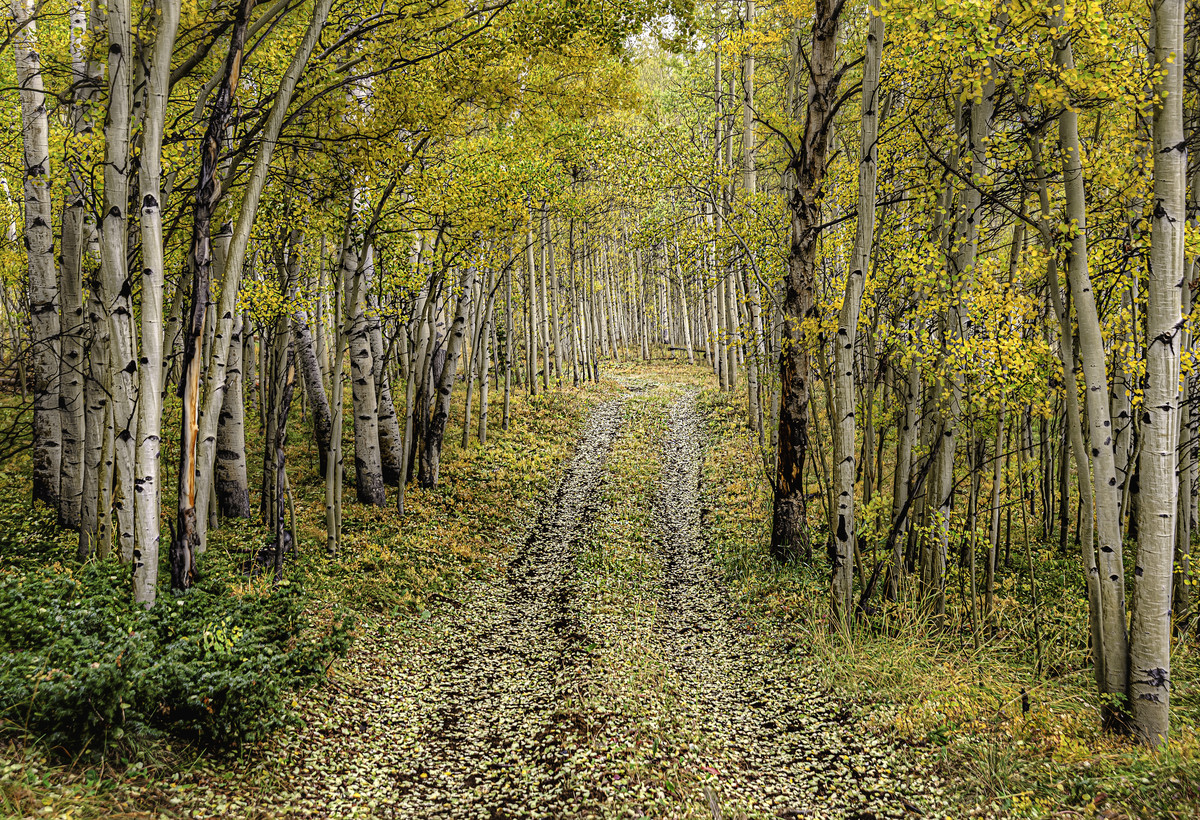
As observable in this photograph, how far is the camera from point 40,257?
25.4 ft

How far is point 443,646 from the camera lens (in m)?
7.50

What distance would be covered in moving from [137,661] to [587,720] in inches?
134

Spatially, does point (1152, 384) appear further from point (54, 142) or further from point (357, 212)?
point (54, 142)

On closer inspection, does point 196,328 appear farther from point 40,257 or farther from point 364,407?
point 364,407

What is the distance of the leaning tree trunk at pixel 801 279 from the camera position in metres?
8.08

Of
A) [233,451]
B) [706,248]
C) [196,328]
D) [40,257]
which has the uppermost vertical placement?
[706,248]

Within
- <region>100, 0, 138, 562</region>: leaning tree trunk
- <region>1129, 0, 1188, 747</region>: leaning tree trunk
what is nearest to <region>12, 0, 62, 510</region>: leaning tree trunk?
<region>100, 0, 138, 562</region>: leaning tree trunk

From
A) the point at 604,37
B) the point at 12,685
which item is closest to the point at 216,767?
the point at 12,685

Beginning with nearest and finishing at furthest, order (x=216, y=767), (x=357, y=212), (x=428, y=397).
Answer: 1. (x=216, y=767)
2. (x=357, y=212)
3. (x=428, y=397)

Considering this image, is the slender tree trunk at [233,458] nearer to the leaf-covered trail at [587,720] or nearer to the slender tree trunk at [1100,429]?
the leaf-covered trail at [587,720]

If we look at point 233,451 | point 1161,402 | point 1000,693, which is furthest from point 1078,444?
point 233,451

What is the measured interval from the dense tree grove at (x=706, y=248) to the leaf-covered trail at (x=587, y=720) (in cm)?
156

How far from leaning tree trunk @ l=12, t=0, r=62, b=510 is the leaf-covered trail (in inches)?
188

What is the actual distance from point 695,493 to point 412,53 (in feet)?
31.9
